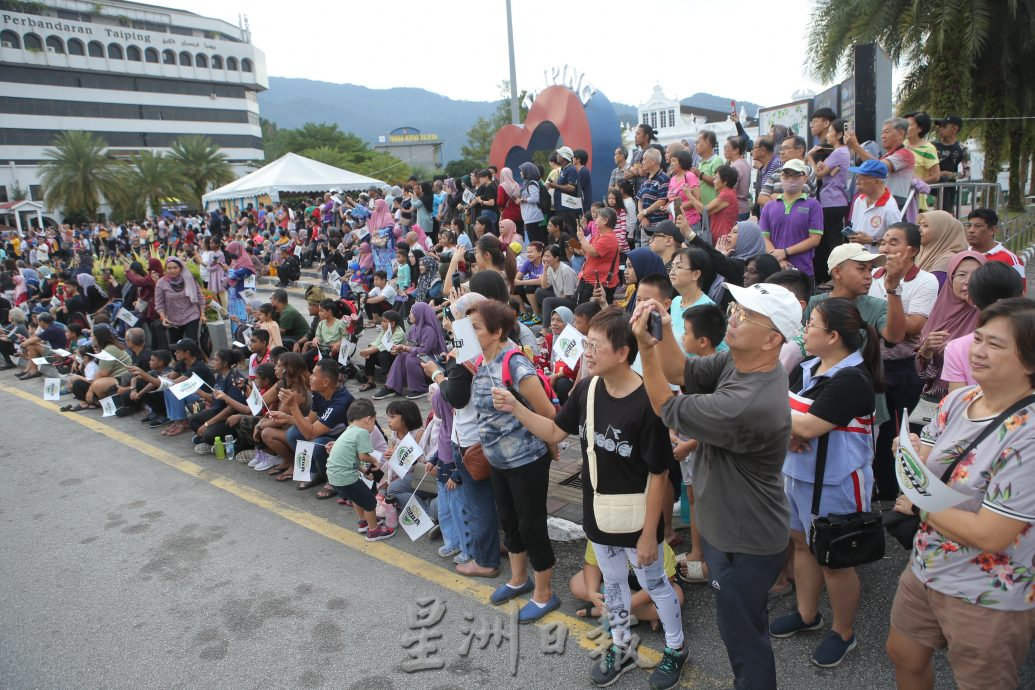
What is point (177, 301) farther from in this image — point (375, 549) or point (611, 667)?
point (611, 667)

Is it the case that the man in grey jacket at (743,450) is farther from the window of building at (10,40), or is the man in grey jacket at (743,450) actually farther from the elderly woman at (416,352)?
the window of building at (10,40)

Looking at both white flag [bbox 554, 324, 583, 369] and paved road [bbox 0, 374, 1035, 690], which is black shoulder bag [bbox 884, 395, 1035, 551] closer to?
paved road [bbox 0, 374, 1035, 690]

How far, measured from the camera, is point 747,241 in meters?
6.50

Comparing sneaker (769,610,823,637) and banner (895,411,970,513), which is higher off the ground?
banner (895,411,970,513)

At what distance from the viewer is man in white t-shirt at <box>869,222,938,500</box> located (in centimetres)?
417

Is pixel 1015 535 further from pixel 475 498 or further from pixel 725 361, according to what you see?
pixel 475 498

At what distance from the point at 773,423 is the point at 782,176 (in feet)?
15.2

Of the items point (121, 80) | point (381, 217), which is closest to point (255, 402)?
point (381, 217)

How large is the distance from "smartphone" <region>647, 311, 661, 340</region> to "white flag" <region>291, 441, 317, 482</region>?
13.8 feet

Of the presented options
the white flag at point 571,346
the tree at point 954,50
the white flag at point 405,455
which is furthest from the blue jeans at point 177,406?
the tree at point 954,50

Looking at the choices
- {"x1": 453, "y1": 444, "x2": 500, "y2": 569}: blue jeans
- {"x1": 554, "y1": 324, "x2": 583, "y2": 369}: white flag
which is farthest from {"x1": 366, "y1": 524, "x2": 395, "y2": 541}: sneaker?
{"x1": 554, "y1": 324, "x2": 583, "y2": 369}: white flag

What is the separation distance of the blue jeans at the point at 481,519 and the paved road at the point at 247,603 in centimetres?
20

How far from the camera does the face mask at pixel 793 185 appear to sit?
643cm

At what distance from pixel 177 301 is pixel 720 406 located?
34.6ft
